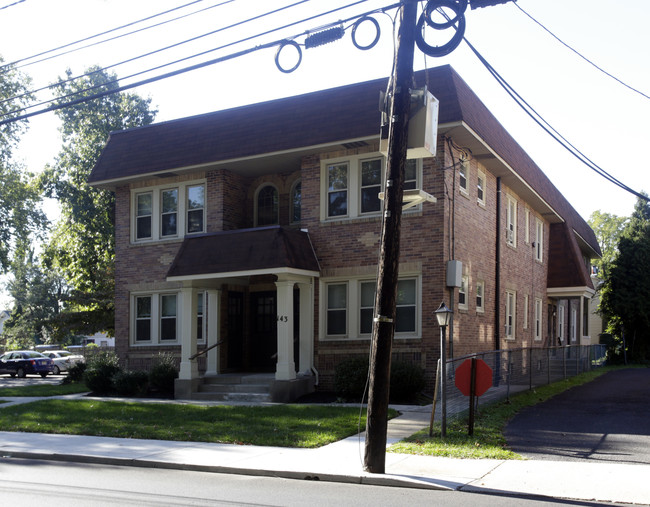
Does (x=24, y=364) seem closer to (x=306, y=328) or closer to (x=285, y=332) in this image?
(x=306, y=328)

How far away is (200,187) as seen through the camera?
2048cm

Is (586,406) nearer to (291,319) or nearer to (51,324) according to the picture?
(291,319)

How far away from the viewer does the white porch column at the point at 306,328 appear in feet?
58.1

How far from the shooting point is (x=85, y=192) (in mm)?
35719

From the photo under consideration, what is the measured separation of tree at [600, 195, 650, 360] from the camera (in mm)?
35281

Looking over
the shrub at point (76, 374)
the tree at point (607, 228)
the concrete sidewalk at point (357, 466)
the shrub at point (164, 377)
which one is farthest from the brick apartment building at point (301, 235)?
the tree at point (607, 228)

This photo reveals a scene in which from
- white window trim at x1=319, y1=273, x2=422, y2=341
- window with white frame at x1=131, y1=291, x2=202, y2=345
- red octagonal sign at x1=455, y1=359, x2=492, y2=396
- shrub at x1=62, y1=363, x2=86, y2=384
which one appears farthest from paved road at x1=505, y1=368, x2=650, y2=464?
shrub at x1=62, y1=363, x2=86, y2=384

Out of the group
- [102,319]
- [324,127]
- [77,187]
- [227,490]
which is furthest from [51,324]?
[227,490]

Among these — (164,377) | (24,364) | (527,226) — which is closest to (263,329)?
(164,377)

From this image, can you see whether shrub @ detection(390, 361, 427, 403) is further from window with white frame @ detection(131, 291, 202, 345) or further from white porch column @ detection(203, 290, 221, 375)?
window with white frame @ detection(131, 291, 202, 345)

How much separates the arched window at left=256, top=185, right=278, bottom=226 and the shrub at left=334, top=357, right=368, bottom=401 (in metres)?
5.72

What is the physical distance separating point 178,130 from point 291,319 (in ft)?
23.4

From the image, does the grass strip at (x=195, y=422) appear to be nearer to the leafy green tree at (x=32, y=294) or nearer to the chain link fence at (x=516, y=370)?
the chain link fence at (x=516, y=370)

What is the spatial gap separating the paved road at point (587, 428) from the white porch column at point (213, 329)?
8610 millimetres
